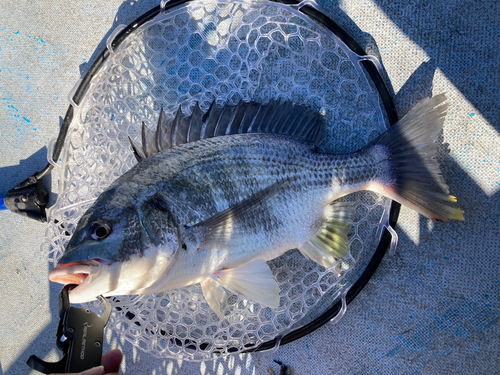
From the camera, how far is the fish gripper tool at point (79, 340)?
1139 mm

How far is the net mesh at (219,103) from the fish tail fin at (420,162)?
172 millimetres

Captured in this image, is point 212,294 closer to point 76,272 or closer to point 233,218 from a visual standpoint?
point 233,218

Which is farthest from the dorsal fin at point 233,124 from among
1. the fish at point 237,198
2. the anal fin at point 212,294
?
the anal fin at point 212,294

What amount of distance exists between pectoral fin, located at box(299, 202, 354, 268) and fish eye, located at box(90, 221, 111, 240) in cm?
74

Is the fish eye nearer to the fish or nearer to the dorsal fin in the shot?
the fish

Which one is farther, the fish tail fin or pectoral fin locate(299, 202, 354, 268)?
pectoral fin locate(299, 202, 354, 268)

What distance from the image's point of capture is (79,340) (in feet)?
3.82

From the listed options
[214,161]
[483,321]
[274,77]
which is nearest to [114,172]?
[214,161]

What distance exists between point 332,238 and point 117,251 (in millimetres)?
825

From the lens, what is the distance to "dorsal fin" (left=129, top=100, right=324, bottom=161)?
1.21 metres

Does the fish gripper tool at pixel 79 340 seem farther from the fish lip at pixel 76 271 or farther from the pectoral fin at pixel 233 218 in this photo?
the pectoral fin at pixel 233 218

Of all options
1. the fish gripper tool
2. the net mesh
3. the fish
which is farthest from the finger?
the fish

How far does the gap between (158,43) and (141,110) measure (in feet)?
1.12

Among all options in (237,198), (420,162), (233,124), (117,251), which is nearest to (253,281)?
(237,198)
